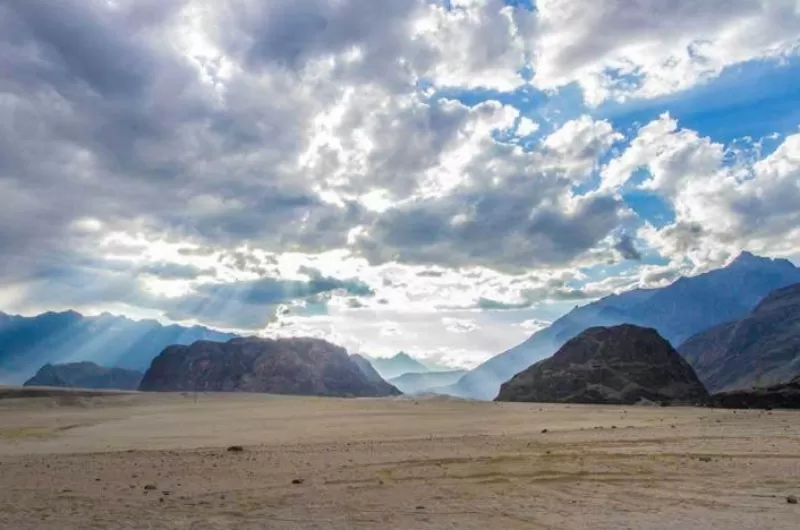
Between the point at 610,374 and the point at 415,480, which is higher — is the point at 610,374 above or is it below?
above

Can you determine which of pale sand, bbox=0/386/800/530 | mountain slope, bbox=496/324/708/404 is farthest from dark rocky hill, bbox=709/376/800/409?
pale sand, bbox=0/386/800/530

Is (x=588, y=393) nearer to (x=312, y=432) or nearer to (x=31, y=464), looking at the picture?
(x=312, y=432)

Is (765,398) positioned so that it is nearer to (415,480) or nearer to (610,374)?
(610,374)

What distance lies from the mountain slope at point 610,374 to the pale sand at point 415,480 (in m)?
121

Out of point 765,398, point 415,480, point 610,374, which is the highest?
point 610,374

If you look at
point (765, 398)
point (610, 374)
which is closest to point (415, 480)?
point (765, 398)

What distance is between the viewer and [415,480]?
2023 centimetres

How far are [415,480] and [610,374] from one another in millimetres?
152650

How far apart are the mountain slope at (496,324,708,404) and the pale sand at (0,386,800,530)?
121488 mm

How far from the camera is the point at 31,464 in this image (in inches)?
1004

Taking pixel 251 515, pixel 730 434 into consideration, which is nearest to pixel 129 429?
pixel 251 515

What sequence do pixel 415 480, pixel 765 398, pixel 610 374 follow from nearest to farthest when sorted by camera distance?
pixel 415 480, pixel 765 398, pixel 610 374

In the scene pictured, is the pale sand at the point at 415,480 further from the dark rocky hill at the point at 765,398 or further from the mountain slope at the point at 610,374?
the mountain slope at the point at 610,374

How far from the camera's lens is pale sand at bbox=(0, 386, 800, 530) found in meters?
15.3
